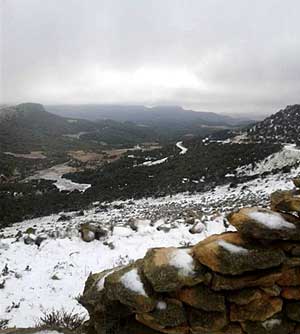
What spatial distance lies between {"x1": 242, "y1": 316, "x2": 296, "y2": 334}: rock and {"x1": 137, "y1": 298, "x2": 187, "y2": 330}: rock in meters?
0.93

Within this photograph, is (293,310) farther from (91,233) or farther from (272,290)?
(91,233)

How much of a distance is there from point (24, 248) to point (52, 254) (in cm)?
111

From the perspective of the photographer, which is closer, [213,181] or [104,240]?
[104,240]

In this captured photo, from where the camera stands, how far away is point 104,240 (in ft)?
43.6

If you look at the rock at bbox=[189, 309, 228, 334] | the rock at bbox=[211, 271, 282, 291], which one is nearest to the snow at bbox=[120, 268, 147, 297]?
the rock at bbox=[189, 309, 228, 334]

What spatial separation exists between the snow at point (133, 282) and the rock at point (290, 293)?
204 centimetres

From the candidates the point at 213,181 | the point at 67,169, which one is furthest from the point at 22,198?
the point at 67,169

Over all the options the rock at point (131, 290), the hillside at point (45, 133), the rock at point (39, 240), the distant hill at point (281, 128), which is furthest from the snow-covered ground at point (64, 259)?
the hillside at point (45, 133)

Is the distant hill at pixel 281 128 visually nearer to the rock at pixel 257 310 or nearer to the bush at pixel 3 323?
the bush at pixel 3 323

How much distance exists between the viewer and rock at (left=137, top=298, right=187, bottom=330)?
591cm

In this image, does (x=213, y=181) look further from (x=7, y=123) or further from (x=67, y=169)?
(x=7, y=123)

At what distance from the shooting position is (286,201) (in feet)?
21.5

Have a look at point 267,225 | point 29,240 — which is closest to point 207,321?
point 267,225

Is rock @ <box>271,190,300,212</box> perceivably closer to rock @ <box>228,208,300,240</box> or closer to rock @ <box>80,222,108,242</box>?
rock @ <box>228,208,300,240</box>
